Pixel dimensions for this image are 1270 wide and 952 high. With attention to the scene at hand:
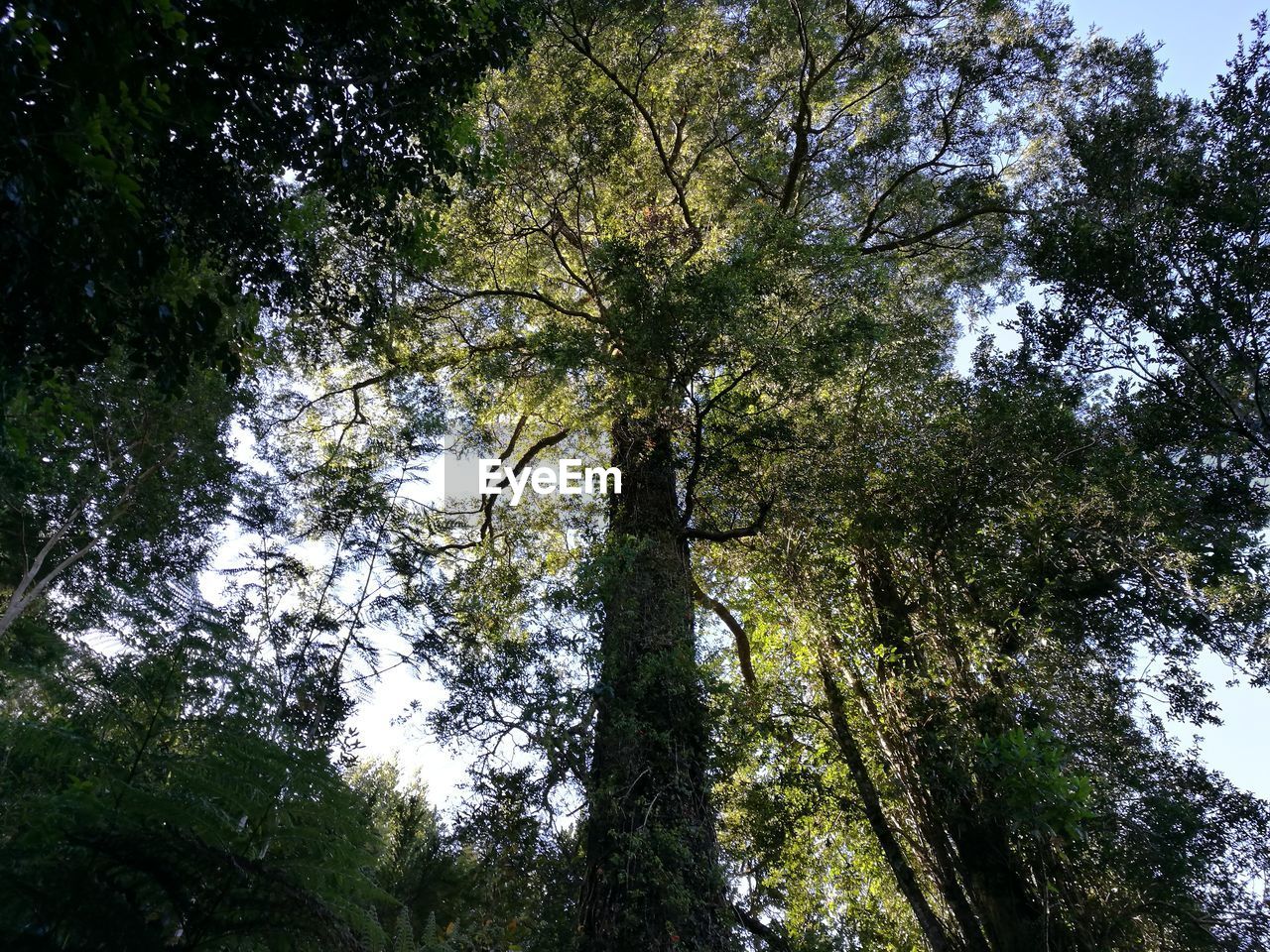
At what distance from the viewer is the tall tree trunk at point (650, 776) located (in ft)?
15.3

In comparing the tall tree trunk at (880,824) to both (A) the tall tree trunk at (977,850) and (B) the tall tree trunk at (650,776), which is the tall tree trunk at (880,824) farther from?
(B) the tall tree trunk at (650,776)

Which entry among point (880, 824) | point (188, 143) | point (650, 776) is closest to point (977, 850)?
point (880, 824)

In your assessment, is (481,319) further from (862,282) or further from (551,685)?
(551,685)

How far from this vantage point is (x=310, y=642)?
572 centimetres

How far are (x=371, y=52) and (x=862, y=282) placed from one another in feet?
17.7

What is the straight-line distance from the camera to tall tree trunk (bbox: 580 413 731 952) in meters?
4.66

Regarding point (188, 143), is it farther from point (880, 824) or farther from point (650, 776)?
point (880, 824)

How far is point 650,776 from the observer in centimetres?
546

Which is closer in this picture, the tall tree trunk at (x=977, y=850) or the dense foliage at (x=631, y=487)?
the dense foliage at (x=631, y=487)

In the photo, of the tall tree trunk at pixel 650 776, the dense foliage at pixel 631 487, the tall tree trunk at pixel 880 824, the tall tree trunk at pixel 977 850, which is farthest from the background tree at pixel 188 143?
the tall tree trunk at pixel 880 824

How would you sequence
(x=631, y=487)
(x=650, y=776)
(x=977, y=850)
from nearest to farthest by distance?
(x=650, y=776), (x=977, y=850), (x=631, y=487)

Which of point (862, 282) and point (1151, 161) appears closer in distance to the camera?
point (1151, 161)

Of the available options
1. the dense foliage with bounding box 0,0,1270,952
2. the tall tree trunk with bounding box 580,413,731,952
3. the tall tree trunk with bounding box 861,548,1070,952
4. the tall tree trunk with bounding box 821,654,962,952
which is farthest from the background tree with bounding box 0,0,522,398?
the tall tree trunk with bounding box 821,654,962,952

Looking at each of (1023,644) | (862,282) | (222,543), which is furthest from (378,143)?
(222,543)
